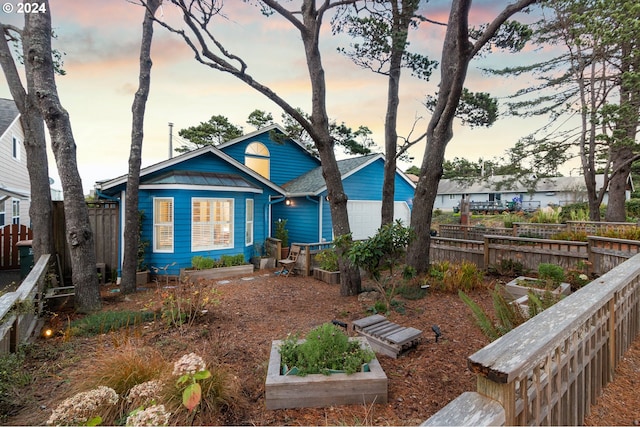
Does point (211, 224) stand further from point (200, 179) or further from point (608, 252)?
point (608, 252)

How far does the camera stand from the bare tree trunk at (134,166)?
7021 mm

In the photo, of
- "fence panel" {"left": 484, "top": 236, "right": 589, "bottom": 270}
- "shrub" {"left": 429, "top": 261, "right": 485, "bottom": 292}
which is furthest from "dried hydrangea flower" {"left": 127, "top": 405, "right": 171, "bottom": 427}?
"fence panel" {"left": 484, "top": 236, "right": 589, "bottom": 270}

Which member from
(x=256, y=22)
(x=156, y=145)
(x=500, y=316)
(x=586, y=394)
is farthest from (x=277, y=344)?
(x=156, y=145)

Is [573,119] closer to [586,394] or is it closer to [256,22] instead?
[256,22]

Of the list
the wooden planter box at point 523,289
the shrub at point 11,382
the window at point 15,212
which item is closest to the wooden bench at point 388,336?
the wooden planter box at point 523,289

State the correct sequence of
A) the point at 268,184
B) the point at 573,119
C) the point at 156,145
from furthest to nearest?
the point at 156,145 → the point at 573,119 → the point at 268,184

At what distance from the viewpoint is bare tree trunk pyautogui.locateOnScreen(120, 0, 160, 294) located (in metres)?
7.02

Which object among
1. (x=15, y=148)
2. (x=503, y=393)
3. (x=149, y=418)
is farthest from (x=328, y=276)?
(x=15, y=148)

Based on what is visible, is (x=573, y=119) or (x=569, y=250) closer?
(x=569, y=250)

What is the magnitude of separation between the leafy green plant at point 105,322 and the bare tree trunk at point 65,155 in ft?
2.59

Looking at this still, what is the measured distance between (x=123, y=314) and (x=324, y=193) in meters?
8.41

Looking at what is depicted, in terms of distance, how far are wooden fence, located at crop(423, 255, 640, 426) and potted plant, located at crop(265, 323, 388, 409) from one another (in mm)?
1317

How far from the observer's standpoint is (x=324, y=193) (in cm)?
1229

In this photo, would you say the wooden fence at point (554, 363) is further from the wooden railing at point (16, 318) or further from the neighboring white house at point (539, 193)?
the neighboring white house at point (539, 193)
